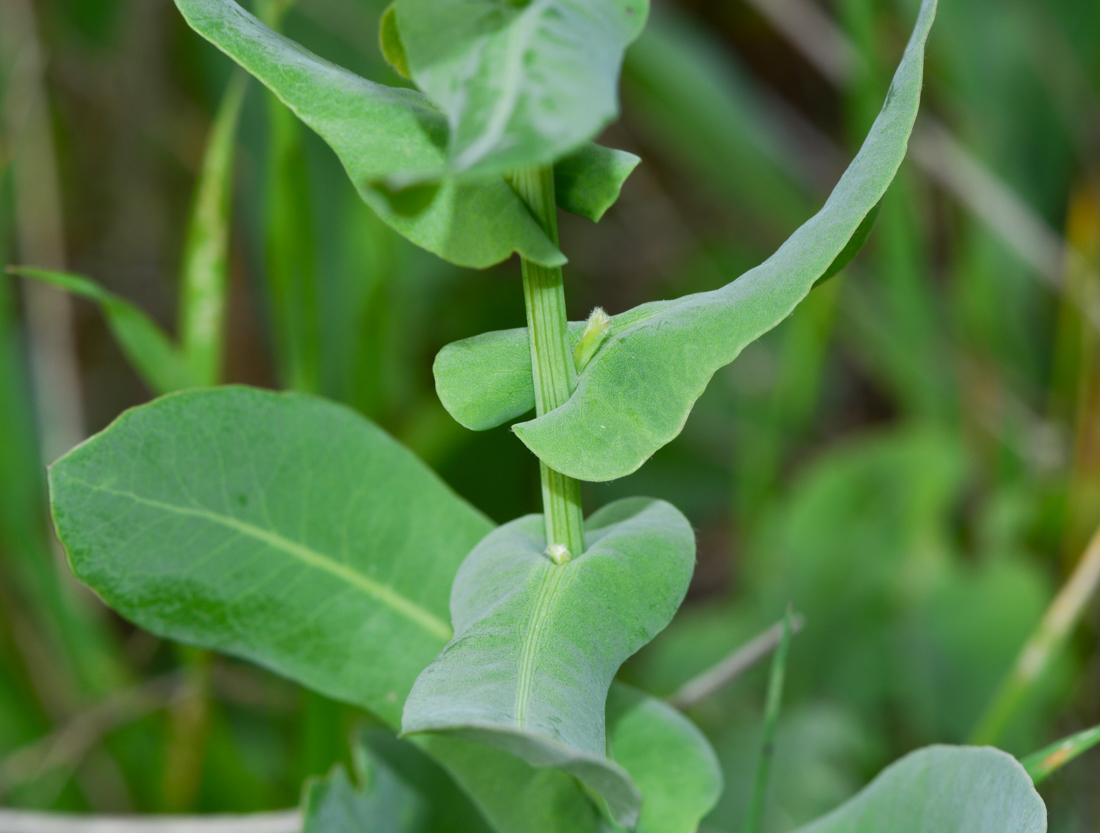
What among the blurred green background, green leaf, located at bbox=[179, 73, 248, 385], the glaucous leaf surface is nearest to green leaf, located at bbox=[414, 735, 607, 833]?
the glaucous leaf surface

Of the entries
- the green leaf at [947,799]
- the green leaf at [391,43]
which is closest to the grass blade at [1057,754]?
the green leaf at [947,799]

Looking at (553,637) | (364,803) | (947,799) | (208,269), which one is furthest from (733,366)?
(553,637)

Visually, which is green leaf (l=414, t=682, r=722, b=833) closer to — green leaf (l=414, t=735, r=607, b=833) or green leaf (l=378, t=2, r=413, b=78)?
green leaf (l=414, t=735, r=607, b=833)

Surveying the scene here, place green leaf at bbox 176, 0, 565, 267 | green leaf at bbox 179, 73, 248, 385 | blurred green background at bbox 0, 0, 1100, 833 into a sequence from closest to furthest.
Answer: green leaf at bbox 176, 0, 565, 267, green leaf at bbox 179, 73, 248, 385, blurred green background at bbox 0, 0, 1100, 833

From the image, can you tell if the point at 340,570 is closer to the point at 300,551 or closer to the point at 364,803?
the point at 300,551

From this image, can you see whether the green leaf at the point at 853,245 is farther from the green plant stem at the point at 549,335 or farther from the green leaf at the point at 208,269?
the green leaf at the point at 208,269

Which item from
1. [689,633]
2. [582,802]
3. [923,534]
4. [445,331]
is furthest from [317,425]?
[445,331]
